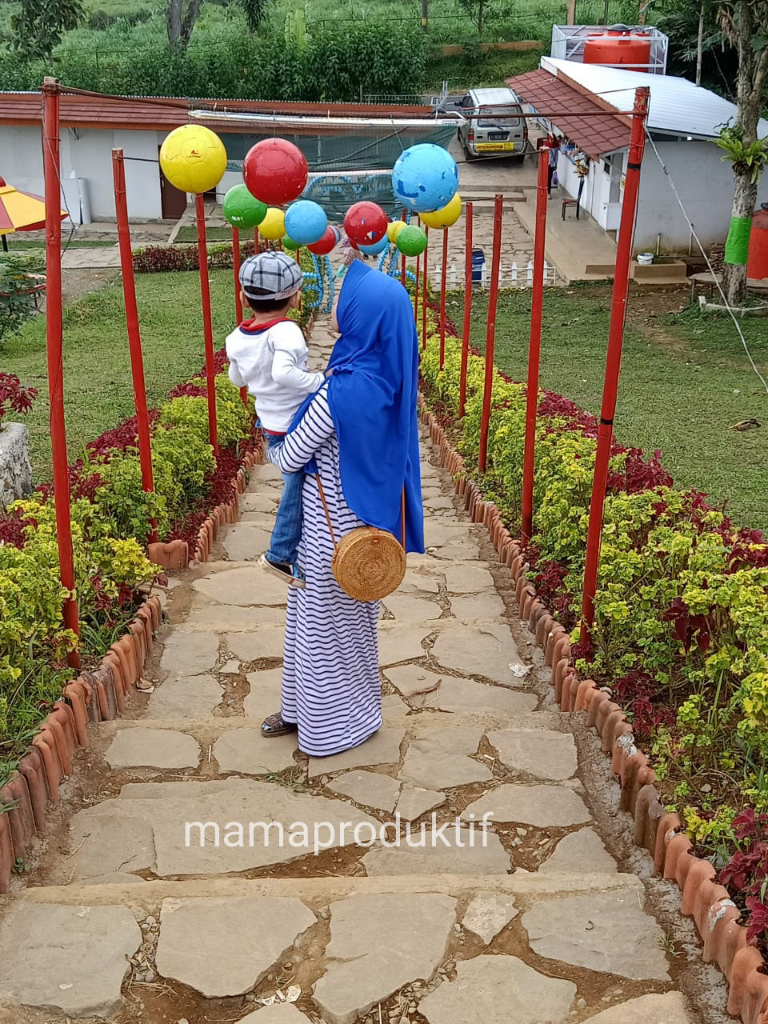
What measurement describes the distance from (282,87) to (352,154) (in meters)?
11.0

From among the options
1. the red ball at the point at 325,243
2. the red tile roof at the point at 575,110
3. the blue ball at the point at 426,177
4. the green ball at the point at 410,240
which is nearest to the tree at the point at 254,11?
the red tile roof at the point at 575,110

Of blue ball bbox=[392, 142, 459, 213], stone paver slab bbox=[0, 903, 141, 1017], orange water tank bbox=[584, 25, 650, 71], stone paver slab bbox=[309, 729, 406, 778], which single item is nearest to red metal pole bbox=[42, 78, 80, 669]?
stone paver slab bbox=[309, 729, 406, 778]

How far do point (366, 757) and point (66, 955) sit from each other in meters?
1.36

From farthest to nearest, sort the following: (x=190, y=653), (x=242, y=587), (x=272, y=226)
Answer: (x=272, y=226) → (x=242, y=587) → (x=190, y=653)

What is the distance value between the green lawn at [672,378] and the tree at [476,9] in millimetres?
20401

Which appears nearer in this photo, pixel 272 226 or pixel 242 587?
pixel 242 587

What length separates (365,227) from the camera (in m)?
3.73

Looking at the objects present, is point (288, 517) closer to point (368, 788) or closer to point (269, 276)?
point (269, 276)

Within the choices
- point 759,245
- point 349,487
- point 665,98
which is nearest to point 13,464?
point 349,487

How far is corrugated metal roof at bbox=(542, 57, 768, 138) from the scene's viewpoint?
16703 millimetres

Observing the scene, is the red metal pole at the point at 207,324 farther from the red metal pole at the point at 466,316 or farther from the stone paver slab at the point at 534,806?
the stone paver slab at the point at 534,806

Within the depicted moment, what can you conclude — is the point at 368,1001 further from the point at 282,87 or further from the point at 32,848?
the point at 282,87

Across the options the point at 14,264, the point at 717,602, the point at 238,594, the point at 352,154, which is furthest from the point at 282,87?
the point at 717,602

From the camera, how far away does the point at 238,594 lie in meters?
5.21
